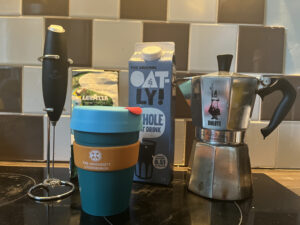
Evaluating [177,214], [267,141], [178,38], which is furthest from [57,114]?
[267,141]

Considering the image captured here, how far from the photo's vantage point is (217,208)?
17.8 inches

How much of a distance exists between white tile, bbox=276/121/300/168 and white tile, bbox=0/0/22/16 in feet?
2.64

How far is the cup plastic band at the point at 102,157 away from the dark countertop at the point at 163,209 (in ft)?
0.29

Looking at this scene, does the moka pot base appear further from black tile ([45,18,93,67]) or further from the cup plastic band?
black tile ([45,18,93,67])

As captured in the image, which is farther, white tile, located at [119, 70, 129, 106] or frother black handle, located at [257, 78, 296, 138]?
white tile, located at [119, 70, 129, 106]

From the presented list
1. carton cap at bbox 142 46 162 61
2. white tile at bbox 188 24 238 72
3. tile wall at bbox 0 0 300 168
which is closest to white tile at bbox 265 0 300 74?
tile wall at bbox 0 0 300 168

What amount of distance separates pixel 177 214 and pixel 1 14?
70cm

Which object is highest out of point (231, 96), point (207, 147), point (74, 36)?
point (74, 36)

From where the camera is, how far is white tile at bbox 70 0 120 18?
0.68 metres

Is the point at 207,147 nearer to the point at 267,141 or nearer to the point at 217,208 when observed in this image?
the point at 217,208

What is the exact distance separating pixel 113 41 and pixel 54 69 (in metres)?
0.28

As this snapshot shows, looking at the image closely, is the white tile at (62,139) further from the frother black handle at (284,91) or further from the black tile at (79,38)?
the frother black handle at (284,91)

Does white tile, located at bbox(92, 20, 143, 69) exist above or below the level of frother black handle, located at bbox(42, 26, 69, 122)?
above

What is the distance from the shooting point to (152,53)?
1.72 feet
